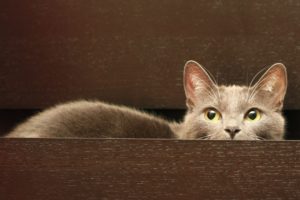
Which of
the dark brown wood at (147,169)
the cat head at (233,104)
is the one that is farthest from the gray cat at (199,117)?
the dark brown wood at (147,169)

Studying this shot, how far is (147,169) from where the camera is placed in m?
0.88

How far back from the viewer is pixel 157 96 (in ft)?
4.14

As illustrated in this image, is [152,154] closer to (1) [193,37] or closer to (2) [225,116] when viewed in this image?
(2) [225,116]

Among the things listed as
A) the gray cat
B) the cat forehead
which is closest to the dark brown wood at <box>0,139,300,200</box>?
the gray cat

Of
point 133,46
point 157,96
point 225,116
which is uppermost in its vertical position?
point 133,46

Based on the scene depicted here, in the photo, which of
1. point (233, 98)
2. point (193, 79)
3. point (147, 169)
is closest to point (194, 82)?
point (193, 79)

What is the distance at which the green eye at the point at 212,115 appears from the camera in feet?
3.93

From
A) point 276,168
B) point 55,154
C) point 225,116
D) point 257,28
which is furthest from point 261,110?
point 55,154

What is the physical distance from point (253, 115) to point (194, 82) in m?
0.19

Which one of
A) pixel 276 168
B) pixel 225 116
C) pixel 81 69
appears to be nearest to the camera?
pixel 276 168

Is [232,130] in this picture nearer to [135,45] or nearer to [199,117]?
[199,117]

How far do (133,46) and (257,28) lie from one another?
0.35 metres

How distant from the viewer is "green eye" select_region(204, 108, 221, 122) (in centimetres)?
120

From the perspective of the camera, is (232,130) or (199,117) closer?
(232,130)
